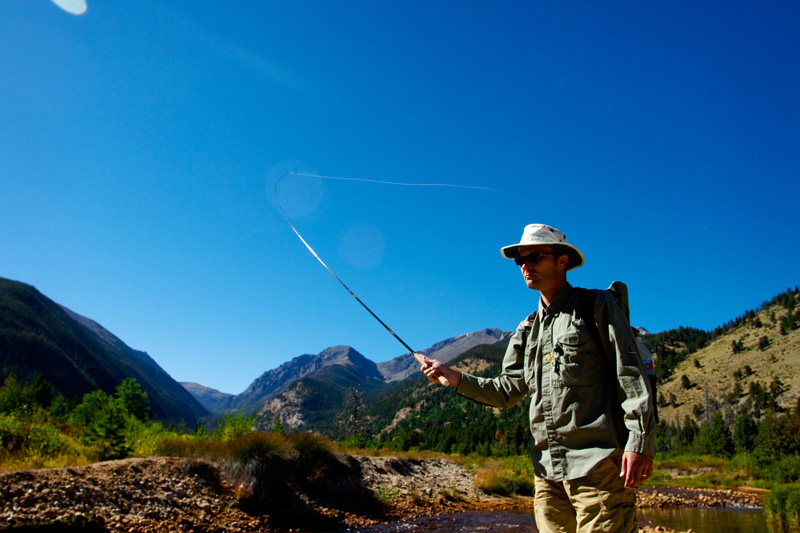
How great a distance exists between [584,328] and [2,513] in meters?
9.48

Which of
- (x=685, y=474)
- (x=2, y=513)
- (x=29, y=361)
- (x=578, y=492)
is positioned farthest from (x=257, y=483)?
(x=29, y=361)

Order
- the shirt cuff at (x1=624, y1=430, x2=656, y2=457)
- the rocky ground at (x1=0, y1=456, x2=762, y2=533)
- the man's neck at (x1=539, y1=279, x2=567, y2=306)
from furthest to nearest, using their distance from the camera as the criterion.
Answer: the rocky ground at (x1=0, y1=456, x2=762, y2=533), the man's neck at (x1=539, y1=279, x2=567, y2=306), the shirt cuff at (x1=624, y1=430, x2=656, y2=457)

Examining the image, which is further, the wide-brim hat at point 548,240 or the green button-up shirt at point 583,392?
the wide-brim hat at point 548,240

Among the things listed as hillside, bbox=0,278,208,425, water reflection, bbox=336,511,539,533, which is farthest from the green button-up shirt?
hillside, bbox=0,278,208,425

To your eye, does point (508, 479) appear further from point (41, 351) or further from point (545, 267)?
point (41, 351)

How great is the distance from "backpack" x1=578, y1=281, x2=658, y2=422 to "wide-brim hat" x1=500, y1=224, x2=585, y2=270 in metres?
0.29

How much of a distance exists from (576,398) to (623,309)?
0.58 m

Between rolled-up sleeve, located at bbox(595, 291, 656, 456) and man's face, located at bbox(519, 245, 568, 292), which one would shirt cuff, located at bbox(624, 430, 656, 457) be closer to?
rolled-up sleeve, located at bbox(595, 291, 656, 456)

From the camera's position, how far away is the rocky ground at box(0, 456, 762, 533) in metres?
8.31

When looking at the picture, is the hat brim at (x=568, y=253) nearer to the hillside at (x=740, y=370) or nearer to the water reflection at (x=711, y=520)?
the water reflection at (x=711, y=520)

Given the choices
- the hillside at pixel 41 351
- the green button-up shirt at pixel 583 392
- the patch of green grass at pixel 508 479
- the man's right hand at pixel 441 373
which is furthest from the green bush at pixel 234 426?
the hillside at pixel 41 351

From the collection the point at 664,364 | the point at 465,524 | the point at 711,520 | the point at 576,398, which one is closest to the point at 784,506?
the point at 711,520

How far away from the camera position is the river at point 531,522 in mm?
12906

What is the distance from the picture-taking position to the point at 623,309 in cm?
272
